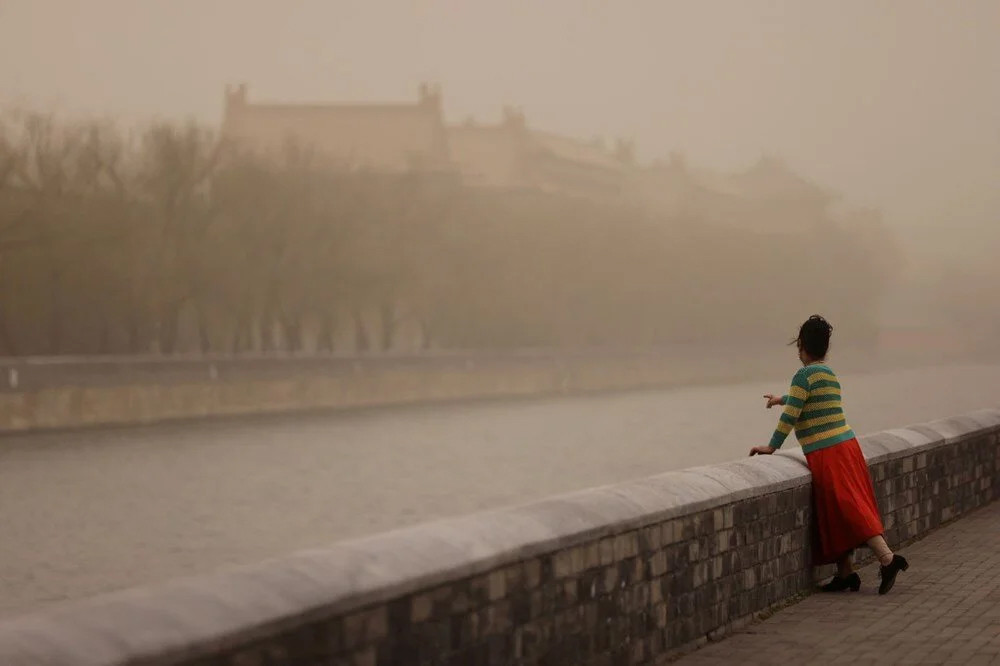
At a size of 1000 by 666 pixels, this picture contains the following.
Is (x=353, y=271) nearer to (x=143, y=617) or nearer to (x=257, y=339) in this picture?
(x=257, y=339)

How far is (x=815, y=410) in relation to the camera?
26.8ft

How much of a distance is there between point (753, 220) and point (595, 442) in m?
93.5

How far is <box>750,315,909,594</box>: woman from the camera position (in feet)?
26.6

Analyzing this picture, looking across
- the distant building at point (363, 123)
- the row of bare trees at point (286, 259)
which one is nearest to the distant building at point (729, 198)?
the distant building at point (363, 123)

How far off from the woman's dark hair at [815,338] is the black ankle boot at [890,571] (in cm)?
104

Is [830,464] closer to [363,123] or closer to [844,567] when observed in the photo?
[844,567]

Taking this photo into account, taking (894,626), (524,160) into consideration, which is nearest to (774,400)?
(894,626)

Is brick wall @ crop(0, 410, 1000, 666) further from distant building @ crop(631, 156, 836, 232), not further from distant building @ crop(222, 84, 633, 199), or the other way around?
distant building @ crop(631, 156, 836, 232)

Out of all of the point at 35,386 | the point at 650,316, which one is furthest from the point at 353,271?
the point at 650,316

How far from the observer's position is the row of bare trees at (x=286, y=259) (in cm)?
4906

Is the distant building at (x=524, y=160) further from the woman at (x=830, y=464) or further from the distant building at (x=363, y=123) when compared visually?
the woman at (x=830, y=464)

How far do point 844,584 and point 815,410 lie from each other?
943 millimetres

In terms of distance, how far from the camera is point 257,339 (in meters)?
65.0

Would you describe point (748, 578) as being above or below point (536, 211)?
below
